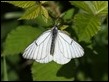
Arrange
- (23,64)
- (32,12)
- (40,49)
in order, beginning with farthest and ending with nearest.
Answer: (23,64) < (40,49) < (32,12)

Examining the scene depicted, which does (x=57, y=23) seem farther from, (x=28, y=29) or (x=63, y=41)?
(x=28, y=29)

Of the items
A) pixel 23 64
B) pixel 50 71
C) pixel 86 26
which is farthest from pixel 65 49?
pixel 23 64

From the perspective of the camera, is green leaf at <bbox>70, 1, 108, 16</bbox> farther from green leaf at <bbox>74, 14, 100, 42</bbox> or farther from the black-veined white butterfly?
the black-veined white butterfly

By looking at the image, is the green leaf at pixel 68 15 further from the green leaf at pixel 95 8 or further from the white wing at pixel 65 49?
the white wing at pixel 65 49

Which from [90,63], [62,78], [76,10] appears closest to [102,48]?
[90,63]

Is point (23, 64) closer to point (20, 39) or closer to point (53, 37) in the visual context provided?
point (20, 39)
